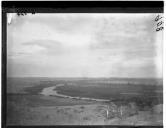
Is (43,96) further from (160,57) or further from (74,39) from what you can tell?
(160,57)

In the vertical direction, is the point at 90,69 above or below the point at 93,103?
above

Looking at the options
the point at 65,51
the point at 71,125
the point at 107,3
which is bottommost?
the point at 71,125

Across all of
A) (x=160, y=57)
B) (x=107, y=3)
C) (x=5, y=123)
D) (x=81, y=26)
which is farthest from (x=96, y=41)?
(x=5, y=123)

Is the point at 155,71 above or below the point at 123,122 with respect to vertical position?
above
